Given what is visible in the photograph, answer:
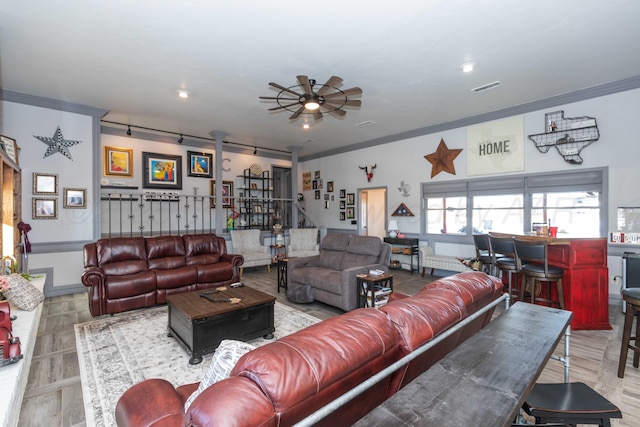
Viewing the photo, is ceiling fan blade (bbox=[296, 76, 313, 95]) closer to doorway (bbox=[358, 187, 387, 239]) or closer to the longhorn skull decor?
the longhorn skull decor

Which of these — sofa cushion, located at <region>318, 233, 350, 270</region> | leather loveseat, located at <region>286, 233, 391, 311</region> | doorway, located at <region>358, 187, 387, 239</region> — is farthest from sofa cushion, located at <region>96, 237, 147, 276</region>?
doorway, located at <region>358, 187, 387, 239</region>

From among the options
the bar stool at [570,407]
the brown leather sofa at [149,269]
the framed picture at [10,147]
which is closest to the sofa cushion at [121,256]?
the brown leather sofa at [149,269]

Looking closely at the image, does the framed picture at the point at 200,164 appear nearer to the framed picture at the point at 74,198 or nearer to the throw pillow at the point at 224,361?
the framed picture at the point at 74,198

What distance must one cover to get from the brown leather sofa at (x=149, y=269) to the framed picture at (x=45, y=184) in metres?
1.53

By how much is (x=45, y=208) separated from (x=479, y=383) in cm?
639

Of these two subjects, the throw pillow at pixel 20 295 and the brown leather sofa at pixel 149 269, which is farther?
the brown leather sofa at pixel 149 269

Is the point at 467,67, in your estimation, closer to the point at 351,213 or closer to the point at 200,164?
the point at 351,213

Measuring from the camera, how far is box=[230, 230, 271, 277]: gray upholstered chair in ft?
21.7

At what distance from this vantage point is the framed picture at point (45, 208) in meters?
4.80

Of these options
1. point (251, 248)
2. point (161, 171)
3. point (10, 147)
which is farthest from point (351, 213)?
point (10, 147)

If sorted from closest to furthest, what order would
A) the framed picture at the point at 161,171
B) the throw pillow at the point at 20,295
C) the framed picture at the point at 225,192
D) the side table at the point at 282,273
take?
the throw pillow at the point at 20,295 < the side table at the point at 282,273 < the framed picture at the point at 161,171 < the framed picture at the point at 225,192

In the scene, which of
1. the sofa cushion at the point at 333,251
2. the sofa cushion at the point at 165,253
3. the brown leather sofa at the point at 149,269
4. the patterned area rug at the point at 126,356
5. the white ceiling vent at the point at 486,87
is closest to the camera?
the patterned area rug at the point at 126,356

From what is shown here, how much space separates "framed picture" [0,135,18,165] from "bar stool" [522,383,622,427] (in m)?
6.01

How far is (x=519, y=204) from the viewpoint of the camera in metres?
5.38
